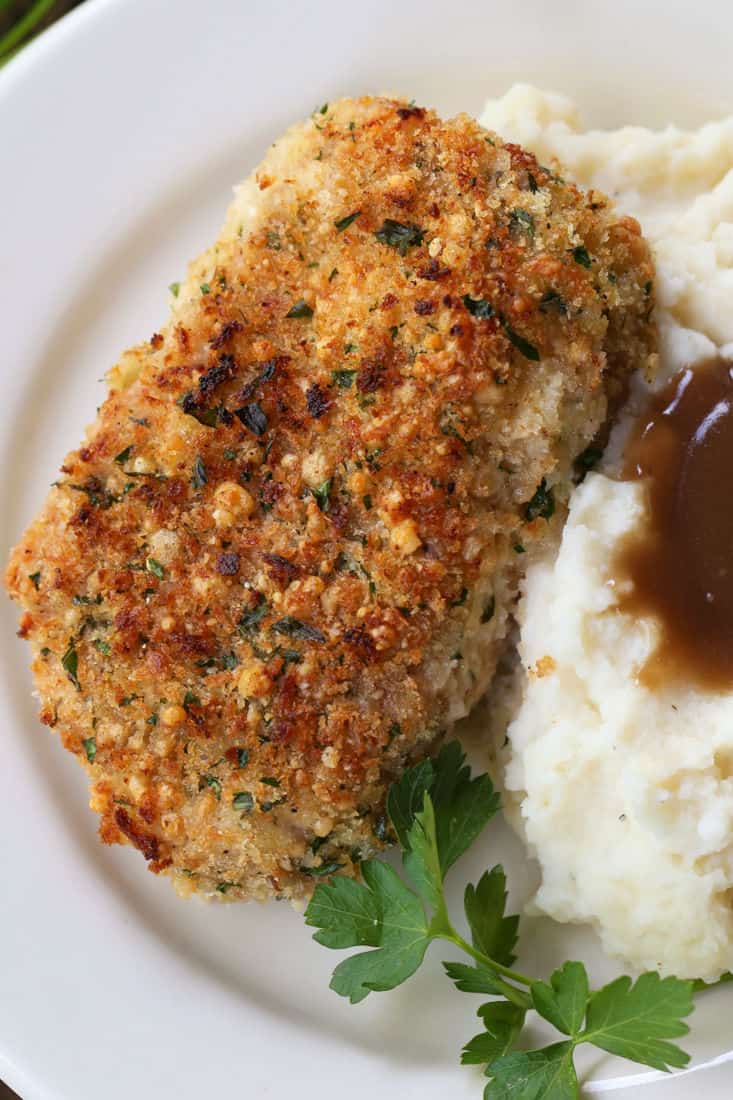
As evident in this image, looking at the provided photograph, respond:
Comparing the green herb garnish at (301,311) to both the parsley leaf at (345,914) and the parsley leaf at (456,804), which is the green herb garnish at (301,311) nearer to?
the parsley leaf at (456,804)

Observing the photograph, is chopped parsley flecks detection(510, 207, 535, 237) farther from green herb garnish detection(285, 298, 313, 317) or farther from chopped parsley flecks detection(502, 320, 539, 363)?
green herb garnish detection(285, 298, 313, 317)

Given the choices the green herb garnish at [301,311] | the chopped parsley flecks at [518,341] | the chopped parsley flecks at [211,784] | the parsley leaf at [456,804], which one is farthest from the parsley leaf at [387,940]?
the green herb garnish at [301,311]

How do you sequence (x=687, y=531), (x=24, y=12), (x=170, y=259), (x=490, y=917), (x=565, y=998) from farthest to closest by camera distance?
(x=24, y=12) → (x=170, y=259) → (x=490, y=917) → (x=687, y=531) → (x=565, y=998)

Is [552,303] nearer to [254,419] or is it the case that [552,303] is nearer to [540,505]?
[540,505]

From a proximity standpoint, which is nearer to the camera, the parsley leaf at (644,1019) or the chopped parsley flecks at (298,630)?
the parsley leaf at (644,1019)

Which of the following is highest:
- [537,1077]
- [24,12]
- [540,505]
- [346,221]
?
[24,12]

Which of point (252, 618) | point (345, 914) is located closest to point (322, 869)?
point (345, 914)

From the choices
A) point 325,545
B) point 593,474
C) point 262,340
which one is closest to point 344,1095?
point 325,545
